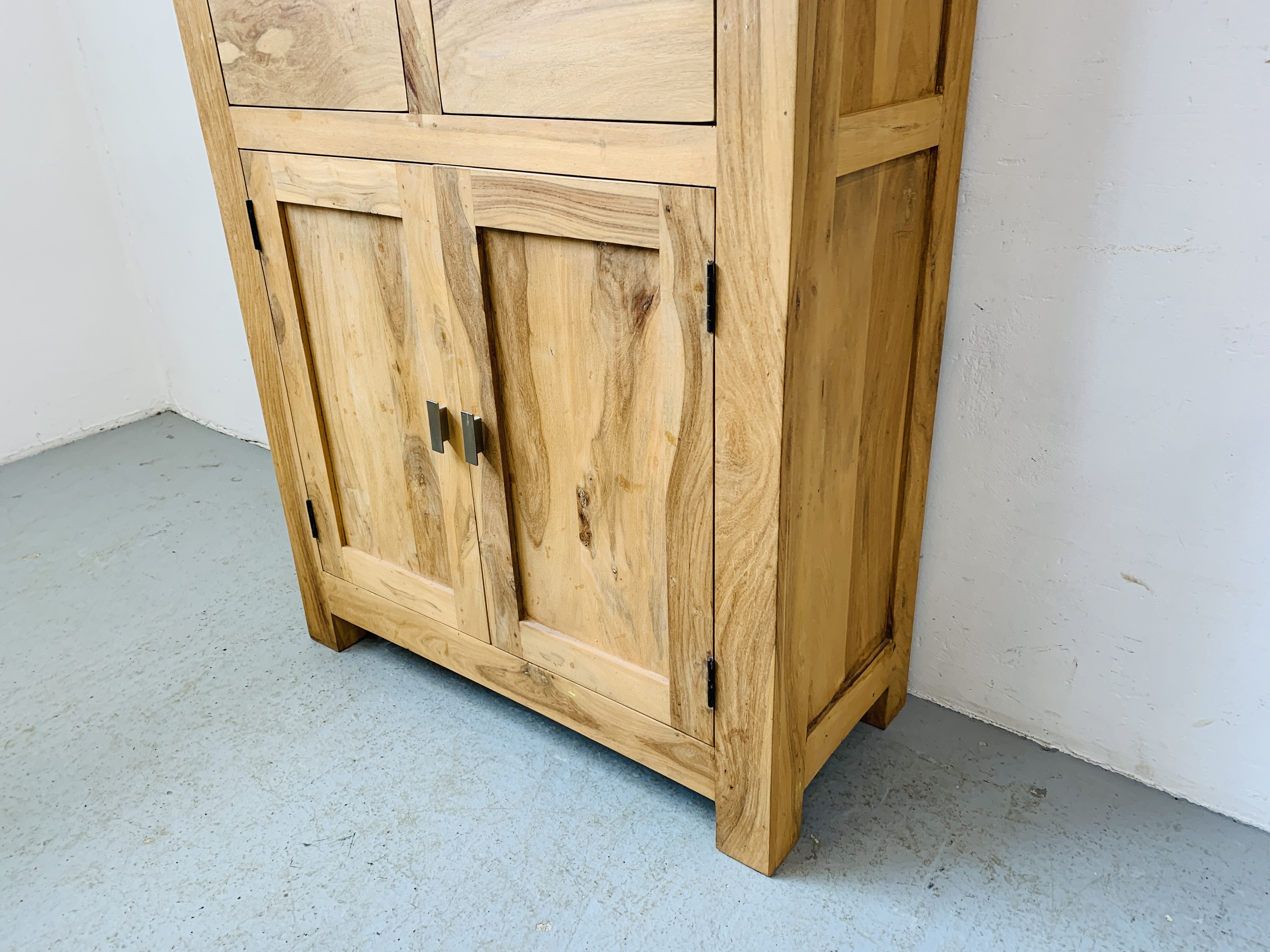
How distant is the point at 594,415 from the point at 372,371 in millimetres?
526

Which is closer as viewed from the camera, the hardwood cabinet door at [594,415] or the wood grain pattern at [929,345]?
the hardwood cabinet door at [594,415]

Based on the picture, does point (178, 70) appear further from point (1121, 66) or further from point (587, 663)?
point (1121, 66)

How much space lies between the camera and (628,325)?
1211 millimetres

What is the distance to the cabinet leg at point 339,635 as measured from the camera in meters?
1.96

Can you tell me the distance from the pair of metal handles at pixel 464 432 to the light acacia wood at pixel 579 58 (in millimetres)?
464

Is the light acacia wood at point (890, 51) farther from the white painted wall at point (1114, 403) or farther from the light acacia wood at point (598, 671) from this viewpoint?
the light acacia wood at point (598, 671)

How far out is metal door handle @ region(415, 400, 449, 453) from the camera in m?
1.49

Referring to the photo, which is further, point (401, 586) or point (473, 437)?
point (401, 586)

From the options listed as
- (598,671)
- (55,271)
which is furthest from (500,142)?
(55,271)

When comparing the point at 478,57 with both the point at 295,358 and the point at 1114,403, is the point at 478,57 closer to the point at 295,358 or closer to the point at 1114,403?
the point at 295,358

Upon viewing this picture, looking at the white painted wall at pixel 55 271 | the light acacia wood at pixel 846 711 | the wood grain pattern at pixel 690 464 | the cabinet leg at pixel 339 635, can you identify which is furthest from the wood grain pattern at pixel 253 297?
the white painted wall at pixel 55 271

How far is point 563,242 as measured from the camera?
1.23 meters

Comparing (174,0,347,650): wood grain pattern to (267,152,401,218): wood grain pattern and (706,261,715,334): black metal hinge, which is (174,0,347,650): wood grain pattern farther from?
(706,261,715,334): black metal hinge

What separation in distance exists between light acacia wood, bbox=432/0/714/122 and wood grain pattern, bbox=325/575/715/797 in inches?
35.8
